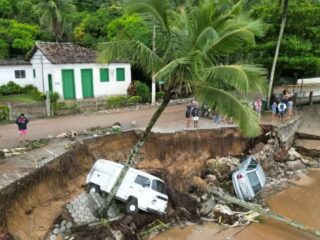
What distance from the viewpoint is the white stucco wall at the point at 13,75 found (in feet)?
116

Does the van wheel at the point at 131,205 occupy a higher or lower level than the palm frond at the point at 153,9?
lower

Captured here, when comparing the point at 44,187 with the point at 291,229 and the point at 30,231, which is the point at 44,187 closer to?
the point at 30,231

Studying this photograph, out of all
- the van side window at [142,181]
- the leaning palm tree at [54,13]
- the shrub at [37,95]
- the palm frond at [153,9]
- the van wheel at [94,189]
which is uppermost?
the leaning palm tree at [54,13]

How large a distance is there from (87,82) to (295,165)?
1841 cm

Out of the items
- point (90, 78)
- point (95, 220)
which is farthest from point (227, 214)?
point (90, 78)

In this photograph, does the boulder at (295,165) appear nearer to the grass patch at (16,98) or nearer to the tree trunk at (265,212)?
the tree trunk at (265,212)

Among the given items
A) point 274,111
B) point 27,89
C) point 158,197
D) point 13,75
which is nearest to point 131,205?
point 158,197

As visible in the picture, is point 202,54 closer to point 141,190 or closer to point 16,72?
point 141,190

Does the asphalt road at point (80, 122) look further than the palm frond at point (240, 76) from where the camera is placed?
Yes

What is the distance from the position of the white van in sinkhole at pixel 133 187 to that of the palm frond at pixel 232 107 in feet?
18.1

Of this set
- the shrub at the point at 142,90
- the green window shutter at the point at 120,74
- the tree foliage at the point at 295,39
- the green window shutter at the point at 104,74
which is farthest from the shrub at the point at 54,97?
the tree foliage at the point at 295,39

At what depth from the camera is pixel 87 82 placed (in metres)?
31.8

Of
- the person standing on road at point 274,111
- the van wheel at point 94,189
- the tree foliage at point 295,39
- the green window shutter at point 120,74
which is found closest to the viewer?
the van wheel at point 94,189

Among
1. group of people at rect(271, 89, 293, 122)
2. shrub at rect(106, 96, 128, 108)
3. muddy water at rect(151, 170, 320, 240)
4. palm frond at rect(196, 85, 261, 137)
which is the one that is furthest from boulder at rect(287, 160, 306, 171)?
palm frond at rect(196, 85, 261, 137)
